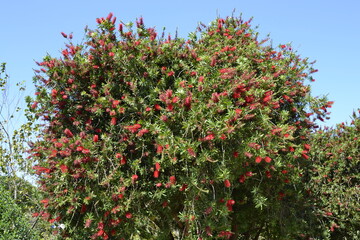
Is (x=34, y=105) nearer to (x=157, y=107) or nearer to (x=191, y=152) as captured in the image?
(x=157, y=107)

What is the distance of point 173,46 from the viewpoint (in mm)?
5773

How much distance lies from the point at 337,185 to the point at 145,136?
573 cm

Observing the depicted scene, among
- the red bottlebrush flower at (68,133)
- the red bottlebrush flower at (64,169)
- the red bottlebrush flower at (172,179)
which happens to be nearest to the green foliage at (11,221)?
A: the red bottlebrush flower at (64,169)

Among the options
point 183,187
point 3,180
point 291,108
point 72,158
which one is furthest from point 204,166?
point 3,180

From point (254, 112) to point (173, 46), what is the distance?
4.92 ft

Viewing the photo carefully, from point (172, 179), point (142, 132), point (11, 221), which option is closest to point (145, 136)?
point (142, 132)

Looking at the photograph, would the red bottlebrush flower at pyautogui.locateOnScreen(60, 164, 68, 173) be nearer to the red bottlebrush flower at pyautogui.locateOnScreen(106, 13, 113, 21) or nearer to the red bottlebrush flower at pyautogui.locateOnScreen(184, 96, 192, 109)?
the red bottlebrush flower at pyautogui.locateOnScreen(184, 96, 192, 109)

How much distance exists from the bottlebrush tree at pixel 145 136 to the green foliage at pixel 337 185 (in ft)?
10.0

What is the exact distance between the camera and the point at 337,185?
29.7ft

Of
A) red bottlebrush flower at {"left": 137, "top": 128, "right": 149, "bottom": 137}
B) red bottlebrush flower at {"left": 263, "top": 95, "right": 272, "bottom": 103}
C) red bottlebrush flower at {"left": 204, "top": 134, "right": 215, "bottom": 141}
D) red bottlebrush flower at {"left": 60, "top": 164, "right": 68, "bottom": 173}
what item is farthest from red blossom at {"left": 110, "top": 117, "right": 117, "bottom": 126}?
red bottlebrush flower at {"left": 263, "top": 95, "right": 272, "bottom": 103}

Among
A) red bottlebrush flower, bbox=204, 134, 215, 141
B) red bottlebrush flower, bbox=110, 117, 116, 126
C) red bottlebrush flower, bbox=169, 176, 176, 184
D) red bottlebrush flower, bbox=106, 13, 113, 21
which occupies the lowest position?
red bottlebrush flower, bbox=169, 176, 176, 184

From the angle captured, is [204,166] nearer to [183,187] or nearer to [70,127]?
[183,187]

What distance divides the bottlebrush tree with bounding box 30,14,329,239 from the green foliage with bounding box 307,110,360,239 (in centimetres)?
305

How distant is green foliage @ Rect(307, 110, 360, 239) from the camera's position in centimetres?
875
